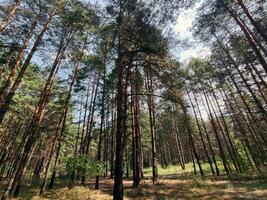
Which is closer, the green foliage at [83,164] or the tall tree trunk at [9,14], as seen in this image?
the tall tree trunk at [9,14]

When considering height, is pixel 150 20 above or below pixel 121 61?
above

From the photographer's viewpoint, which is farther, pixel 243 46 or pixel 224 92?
pixel 224 92

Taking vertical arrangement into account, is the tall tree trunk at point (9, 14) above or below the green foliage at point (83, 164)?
above

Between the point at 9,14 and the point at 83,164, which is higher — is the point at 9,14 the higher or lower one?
the higher one

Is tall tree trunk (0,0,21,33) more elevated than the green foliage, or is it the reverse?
tall tree trunk (0,0,21,33)

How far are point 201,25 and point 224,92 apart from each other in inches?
549

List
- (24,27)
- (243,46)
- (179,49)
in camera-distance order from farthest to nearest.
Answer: (243,46), (24,27), (179,49)

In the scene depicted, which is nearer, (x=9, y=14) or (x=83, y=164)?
(x=9, y=14)

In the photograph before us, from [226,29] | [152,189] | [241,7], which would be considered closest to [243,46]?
[226,29]

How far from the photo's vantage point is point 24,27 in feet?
36.3

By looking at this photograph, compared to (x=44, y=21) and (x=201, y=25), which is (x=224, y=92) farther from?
(x=44, y=21)

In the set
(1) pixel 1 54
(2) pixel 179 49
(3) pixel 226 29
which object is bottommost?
(2) pixel 179 49

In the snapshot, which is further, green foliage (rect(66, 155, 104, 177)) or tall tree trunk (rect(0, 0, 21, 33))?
green foliage (rect(66, 155, 104, 177))

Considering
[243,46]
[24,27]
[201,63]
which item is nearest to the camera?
[24,27]
